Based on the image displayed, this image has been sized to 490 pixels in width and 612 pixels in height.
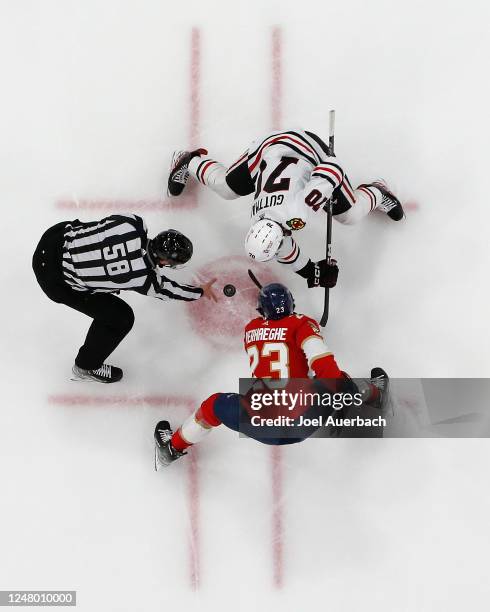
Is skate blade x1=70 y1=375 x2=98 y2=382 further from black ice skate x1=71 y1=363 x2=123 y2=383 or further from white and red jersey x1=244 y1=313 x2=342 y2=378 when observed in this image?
white and red jersey x1=244 y1=313 x2=342 y2=378

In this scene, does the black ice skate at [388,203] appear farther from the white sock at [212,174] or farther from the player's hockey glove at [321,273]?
the white sock at [212,174]

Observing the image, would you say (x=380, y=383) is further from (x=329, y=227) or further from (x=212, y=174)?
(x=212, y=174)

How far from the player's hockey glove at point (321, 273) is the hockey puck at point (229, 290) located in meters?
0.51

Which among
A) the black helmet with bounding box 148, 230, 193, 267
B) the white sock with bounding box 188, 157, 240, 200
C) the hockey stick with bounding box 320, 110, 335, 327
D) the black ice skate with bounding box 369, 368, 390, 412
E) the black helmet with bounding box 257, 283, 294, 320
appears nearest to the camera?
the black helmet with bounding box 148, 230, 193, 267

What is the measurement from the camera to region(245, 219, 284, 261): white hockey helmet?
330cm

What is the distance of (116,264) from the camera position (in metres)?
3.20

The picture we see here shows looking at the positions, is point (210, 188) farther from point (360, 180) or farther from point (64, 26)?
point (64, 26)

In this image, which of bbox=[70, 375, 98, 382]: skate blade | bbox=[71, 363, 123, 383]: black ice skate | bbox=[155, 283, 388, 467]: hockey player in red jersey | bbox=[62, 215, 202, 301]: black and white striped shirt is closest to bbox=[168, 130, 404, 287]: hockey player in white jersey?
bbox=[155, 283, 388, 467]: hockey player in red jersey

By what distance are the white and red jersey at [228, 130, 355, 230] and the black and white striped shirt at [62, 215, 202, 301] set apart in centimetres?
70

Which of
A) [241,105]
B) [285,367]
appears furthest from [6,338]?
[241,105]

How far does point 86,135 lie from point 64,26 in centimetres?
84

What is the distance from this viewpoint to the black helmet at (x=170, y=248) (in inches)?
124

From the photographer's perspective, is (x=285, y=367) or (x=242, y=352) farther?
(x=242, y=352)

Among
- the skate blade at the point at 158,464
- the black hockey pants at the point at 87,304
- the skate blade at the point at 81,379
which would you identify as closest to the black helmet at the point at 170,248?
the black hockey pants at the point at 87,304
